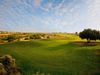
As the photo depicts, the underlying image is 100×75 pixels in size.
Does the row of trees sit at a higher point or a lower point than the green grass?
higher

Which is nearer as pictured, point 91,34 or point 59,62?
point 59,62

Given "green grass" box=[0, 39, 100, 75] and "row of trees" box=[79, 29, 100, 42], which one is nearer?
"green grass" box=[0, 39, 100, 75]

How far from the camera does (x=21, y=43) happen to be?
274ft

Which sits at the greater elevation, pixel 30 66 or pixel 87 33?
pixel 87 33

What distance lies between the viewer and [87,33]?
85.9 meters

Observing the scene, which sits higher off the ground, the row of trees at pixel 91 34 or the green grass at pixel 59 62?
the row of trees at pixel 91 34

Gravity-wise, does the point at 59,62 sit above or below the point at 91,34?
below

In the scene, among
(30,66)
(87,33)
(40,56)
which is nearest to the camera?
(30,66)

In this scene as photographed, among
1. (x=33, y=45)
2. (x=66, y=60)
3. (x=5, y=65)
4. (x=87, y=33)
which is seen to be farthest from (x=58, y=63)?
(x=87, y=33)

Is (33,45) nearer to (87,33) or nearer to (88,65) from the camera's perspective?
(87,33)

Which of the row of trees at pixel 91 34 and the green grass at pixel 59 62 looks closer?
the green grass at pixel 59 62

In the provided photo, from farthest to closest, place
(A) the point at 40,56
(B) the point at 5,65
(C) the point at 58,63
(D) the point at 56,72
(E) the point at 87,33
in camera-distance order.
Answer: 1. (E) the point at 87,33
2. (A) the point at 40,56
3. (C) the point at 58,63
4. (D) the point at 56,72
5. (B) the point at 5,65

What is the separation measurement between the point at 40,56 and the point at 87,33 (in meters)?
29.8

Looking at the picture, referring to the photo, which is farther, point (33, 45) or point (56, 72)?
point (33, 45)
